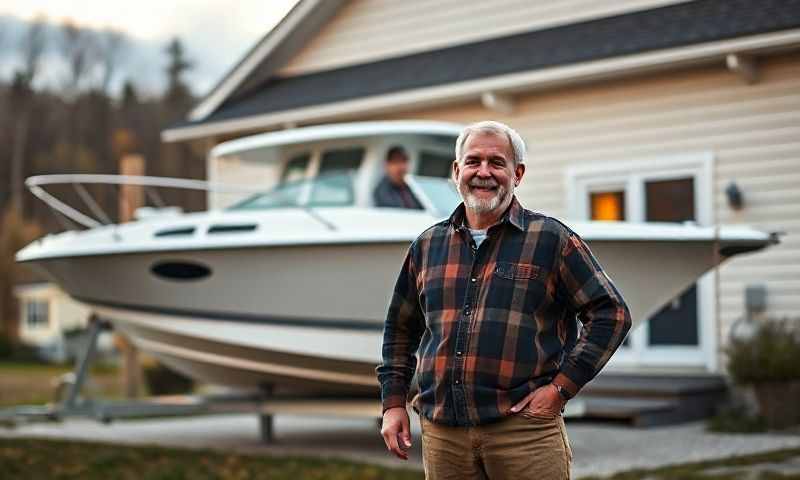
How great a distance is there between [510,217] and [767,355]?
6.90m

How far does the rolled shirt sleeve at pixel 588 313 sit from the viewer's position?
10.6 ft

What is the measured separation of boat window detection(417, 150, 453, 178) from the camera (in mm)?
9359

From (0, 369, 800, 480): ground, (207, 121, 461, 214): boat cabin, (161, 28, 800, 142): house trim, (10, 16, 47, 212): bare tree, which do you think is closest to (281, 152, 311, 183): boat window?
(207, 121, 461, 214): boat cabin

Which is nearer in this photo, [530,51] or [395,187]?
[395,187]

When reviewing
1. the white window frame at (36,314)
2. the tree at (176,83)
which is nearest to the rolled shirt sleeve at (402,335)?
the white window frame at (36,314)

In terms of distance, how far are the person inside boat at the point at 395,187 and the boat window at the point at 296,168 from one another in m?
0.89

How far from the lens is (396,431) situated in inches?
138

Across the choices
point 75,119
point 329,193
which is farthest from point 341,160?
point 75,119

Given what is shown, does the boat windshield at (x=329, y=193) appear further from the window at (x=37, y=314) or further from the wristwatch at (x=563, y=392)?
the window at (x=37, y=314)

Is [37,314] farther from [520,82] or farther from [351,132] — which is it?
[351,132]

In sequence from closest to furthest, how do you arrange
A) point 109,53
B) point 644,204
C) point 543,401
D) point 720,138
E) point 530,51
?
1. point 543,401
2. point 720,138
3. point 644,204
4. point 530,51
5. point 109,53

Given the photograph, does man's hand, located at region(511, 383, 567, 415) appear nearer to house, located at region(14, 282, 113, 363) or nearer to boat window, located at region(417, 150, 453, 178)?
boat window, located at region(417, 150, 453, 178)

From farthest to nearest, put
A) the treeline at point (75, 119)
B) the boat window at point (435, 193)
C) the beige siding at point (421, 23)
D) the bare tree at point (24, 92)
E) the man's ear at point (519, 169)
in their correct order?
the bare tree at point (24, 92) → the treeline at point (75, 119) → the beige siding at point (421, 23) → the boat window at point (435, 193) → the man's ear at point (519, 169)

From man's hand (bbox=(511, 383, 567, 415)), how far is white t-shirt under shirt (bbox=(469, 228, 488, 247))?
1.57 feet
